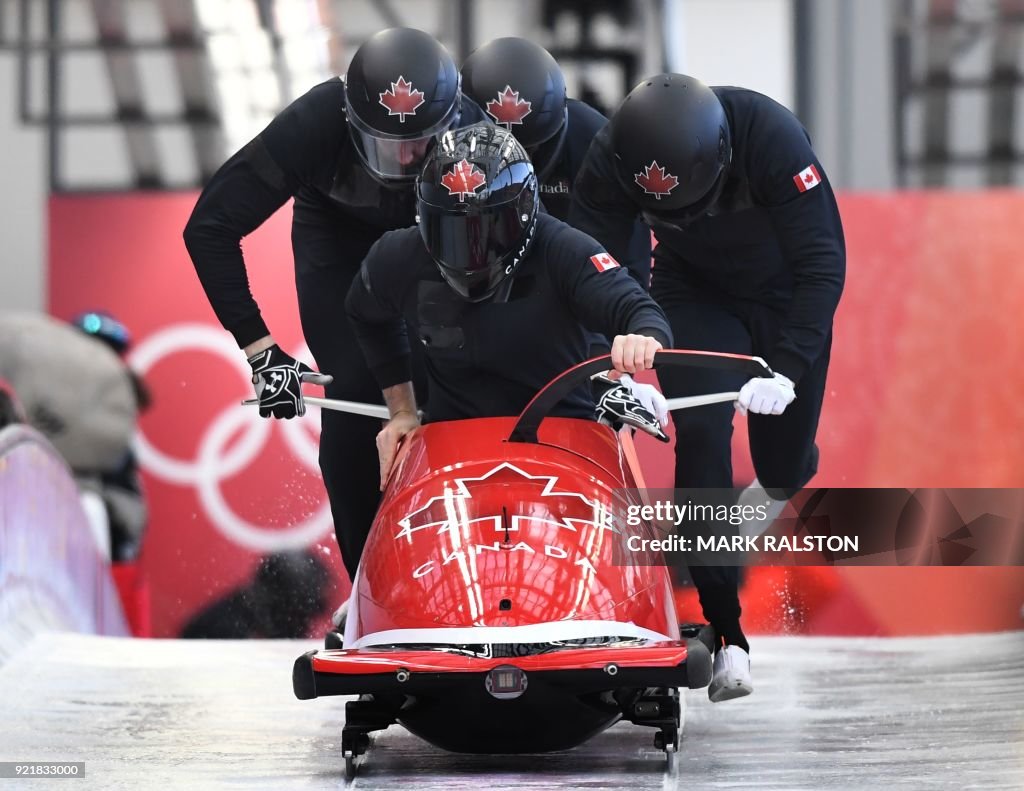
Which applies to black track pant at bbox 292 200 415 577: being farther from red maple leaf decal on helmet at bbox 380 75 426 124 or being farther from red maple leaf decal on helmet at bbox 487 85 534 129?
red maple leaf decal on helmet at bbox 380 75 426 124

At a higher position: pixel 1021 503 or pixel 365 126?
pixel 365 126

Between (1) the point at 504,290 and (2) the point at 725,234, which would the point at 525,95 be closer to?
(2) the point at 725,234

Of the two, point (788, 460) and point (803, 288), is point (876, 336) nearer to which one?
point (788, 460)

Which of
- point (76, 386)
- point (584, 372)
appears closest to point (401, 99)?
point (584, 372)

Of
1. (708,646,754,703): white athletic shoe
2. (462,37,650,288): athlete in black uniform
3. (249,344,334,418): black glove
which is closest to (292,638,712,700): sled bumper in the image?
(708,646,754,703): white athletic shoe

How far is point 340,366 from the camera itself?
413 centimetres

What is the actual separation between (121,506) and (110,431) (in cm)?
37

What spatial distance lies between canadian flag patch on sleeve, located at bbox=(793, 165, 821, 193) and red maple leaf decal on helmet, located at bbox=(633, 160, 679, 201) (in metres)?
0.29

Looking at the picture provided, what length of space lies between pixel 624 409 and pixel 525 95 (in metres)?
1.11

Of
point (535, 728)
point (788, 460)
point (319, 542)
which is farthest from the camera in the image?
point (319, 542)

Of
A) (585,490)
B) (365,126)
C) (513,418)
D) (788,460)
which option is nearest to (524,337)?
(513,418)

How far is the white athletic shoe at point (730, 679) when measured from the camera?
11.5 ft

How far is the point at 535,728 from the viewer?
2.87m

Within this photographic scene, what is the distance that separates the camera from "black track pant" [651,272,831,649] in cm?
369
